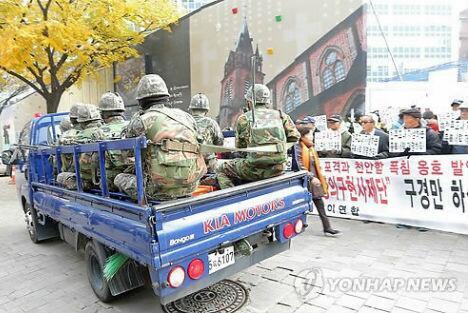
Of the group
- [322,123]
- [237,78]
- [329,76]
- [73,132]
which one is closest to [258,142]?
[73,132]

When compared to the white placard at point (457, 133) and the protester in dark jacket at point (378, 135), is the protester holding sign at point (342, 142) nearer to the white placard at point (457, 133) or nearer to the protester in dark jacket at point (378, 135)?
the protester in dark jacket at point (378, 135)

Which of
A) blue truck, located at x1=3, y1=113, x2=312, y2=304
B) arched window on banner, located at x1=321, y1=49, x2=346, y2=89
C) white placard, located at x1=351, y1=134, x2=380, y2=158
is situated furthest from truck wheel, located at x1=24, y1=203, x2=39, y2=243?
arched window on banner, located at x1=321, y1=49, x2=346, y2=89

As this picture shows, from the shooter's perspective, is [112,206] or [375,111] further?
[375,111]

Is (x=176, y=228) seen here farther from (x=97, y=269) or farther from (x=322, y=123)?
(x=322, y=123)

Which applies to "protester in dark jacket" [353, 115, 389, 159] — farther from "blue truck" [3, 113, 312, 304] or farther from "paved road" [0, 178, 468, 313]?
"blue truck" [3, 113, 312, 304]

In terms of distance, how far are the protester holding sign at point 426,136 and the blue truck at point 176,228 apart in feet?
8.22

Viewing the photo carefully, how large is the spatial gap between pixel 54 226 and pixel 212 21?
8.93 metres

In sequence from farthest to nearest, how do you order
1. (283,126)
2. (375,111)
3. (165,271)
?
(375,111) → (283,126) → (165,271)

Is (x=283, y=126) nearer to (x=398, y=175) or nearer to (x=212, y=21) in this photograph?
(x=398, y=175)

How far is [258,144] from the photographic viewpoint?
410cm

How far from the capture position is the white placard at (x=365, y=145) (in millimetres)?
6203

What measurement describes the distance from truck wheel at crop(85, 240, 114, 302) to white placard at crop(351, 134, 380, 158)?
4495mm

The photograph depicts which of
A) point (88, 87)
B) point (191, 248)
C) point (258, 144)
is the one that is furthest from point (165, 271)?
point (88, 87)

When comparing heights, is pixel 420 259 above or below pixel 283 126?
below
